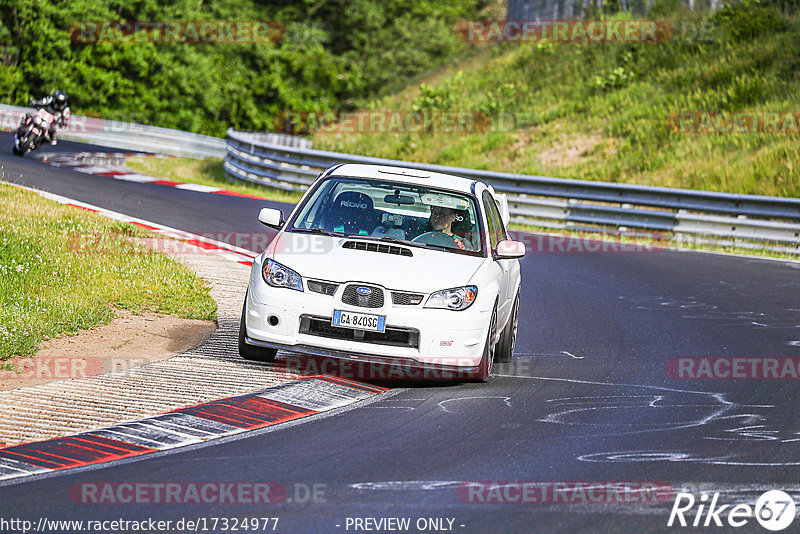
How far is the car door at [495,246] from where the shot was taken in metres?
9.51

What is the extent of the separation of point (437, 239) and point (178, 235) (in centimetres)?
861

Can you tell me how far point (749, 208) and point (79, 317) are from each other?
14.3m

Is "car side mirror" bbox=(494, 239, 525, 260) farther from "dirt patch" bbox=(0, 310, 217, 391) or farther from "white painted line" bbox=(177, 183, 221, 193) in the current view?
"white painted line" bbox=(177, 183, 221, 193)

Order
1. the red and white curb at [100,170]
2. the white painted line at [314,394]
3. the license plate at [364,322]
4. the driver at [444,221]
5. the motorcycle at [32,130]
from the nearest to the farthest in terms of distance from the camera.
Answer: the white painted line at [314,394] < the license plate at [364,322] < the driver at [444,221] < the red and white curb at [100,170] < the motorcycle at [32,130]

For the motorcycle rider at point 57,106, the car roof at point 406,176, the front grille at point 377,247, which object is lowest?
the front grille at point 377,247

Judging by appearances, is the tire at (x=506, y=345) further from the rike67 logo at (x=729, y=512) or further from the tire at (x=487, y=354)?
the rike67 logo at (x=729, y=512)

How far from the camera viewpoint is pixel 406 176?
10.0 metres

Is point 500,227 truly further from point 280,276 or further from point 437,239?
point 280,276

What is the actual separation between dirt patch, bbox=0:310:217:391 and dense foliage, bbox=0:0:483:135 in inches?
1442

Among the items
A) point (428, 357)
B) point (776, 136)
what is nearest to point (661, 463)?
point (428, 357)

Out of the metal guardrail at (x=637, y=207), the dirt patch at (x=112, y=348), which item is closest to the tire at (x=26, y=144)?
the metal guardrail at (x=637, y=207)

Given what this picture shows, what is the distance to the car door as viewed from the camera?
374 inches

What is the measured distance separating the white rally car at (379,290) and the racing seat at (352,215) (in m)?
0.01

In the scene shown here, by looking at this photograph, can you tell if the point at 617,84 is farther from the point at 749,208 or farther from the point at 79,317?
the point at 79,317
